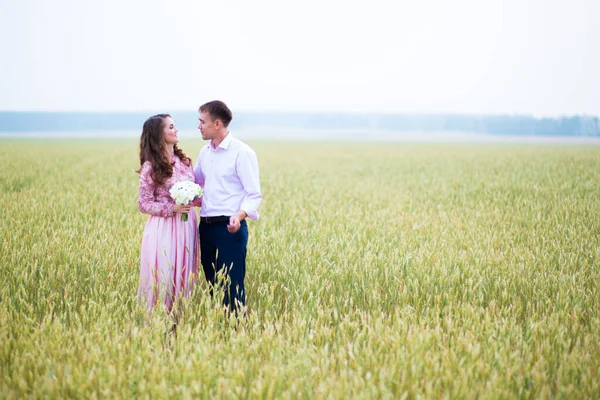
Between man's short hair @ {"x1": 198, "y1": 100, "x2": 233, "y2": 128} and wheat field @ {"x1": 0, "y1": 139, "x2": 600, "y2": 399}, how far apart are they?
146 centimetres

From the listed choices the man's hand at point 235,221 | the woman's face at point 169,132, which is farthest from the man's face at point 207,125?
the man's hand at point 235,221

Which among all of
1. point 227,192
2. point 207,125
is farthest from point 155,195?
point 207,125

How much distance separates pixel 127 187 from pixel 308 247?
8.52 metres

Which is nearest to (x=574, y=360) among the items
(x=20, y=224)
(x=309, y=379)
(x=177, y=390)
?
(x=309, y=379)

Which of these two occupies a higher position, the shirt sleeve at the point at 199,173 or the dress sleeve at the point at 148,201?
the shirt sleeve at the point at 199,173

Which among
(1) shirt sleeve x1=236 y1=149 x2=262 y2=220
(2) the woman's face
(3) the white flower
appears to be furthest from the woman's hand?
(2) the woman's face

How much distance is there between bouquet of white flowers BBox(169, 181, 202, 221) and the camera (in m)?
3.70

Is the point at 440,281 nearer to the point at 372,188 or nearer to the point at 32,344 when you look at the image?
the point at 32,344

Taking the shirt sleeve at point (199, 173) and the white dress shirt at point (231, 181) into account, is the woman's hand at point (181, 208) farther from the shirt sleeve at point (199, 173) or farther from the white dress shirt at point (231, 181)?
the shirt sleeve at point (199, 173)

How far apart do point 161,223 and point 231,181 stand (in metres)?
0.67

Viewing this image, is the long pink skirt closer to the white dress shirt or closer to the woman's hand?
the woman's hand

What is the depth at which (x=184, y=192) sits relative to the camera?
3697 millimetres

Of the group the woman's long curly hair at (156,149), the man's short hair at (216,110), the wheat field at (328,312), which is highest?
the man's short hair at (216,110)

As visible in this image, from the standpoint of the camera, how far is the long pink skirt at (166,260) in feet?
12.8
